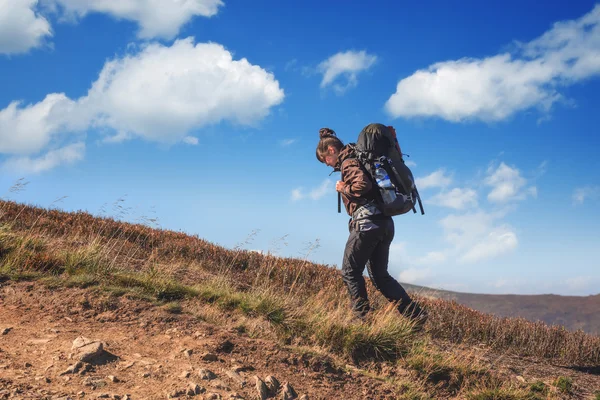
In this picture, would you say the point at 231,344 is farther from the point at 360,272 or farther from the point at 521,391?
the point at 521,391

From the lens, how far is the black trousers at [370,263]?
17.8ft

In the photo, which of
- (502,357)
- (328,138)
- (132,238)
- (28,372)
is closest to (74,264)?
(28,372)

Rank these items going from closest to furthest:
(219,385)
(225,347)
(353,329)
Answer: (219,385), (225,347), (353,329)

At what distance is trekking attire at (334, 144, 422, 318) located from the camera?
17.6ft

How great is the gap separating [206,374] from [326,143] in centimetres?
310

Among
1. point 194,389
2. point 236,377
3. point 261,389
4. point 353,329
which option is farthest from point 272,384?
point 353,329

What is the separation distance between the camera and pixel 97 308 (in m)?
5.13

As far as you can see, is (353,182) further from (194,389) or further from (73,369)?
(73,369)

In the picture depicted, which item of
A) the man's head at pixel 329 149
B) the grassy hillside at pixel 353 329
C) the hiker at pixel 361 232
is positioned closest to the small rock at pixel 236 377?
the grassy hillside at pixel 353 329

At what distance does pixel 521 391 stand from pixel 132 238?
8.34 m

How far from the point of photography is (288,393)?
3850 mm

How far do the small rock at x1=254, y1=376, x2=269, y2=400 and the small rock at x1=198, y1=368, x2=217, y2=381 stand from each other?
35 cm

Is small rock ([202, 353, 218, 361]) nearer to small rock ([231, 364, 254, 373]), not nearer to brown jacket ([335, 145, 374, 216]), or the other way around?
small rock ([231, 364, 254, 373])

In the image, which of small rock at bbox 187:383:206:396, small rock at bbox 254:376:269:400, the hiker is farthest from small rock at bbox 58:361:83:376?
the hiker
